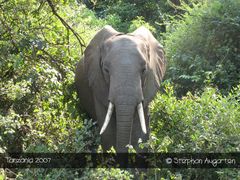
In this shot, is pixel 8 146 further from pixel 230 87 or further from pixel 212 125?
pixel 230 87

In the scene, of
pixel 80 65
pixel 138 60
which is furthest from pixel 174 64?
pixel 138 60

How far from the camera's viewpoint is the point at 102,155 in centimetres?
585

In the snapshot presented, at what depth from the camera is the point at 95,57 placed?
7281 millimetres

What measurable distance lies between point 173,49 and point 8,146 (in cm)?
499

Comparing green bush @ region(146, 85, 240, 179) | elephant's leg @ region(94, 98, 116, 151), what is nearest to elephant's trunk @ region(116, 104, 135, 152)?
green bush @ region(146, 85, 240, 179)

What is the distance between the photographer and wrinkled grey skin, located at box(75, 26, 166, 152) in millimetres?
6312

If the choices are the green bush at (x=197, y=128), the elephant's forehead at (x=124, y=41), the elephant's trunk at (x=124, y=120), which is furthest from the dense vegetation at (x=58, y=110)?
the elephant's forehead at (x=124, y=41)

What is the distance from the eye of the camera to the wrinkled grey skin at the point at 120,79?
20.7ft

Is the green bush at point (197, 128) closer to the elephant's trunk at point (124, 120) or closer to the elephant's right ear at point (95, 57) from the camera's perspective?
the elephant's trunk at point (124, 120)

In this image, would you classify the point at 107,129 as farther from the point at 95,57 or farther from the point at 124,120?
the point at 95,57

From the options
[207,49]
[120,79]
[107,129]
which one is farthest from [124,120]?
[207,49]
